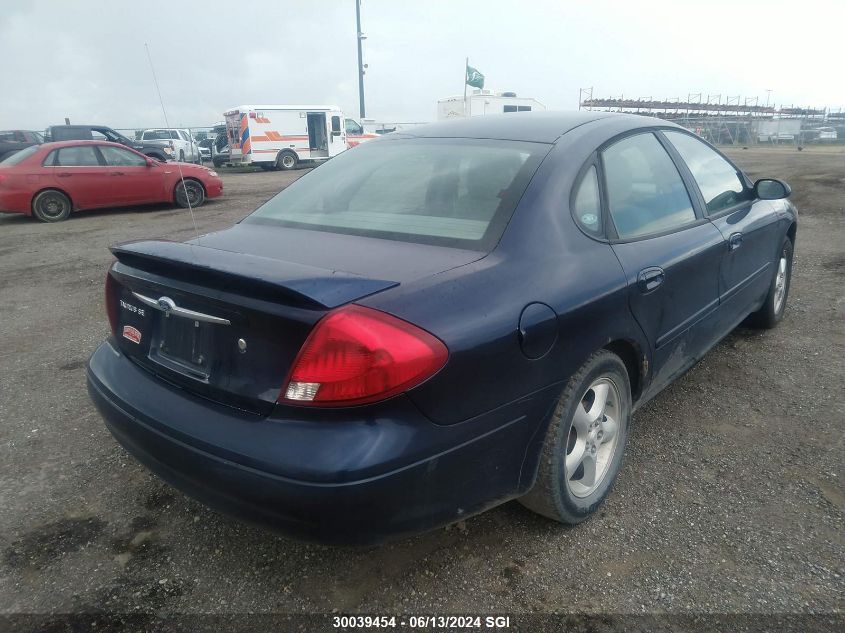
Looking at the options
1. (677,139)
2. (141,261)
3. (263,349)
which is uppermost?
(677,139)

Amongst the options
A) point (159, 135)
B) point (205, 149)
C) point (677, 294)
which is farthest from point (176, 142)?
point (677, 294)

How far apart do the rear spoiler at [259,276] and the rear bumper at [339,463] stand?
33 centimetres

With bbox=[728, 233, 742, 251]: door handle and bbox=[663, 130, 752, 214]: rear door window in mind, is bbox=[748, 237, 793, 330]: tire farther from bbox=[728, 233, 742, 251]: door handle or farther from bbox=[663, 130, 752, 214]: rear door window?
bbox=[728, 233, 742, 251]: door handle

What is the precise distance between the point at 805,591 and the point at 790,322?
10.5 ft

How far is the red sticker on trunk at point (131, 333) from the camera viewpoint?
2312mm

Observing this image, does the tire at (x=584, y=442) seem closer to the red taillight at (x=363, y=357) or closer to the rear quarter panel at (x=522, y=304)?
the rear quarter panel at (x=522, y=304)

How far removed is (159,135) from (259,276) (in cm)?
3021

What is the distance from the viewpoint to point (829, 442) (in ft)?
10.0

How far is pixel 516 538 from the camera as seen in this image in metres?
2.40

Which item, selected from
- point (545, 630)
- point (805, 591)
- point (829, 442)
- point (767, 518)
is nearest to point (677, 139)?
point (829, 442)

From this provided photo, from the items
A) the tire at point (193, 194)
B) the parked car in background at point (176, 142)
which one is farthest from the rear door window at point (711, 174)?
the parked car in background at point (176, 142)

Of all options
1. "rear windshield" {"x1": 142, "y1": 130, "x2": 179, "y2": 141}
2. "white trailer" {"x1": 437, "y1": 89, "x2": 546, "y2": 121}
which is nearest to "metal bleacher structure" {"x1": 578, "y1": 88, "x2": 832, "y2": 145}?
"white trailer" {"x1": 437, "y1": 89, "x2": 546, "y2": 121}

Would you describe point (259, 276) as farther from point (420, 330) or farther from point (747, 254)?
point (747, 254)

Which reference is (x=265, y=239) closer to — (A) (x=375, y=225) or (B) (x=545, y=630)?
(A) (x=375, y=225)
